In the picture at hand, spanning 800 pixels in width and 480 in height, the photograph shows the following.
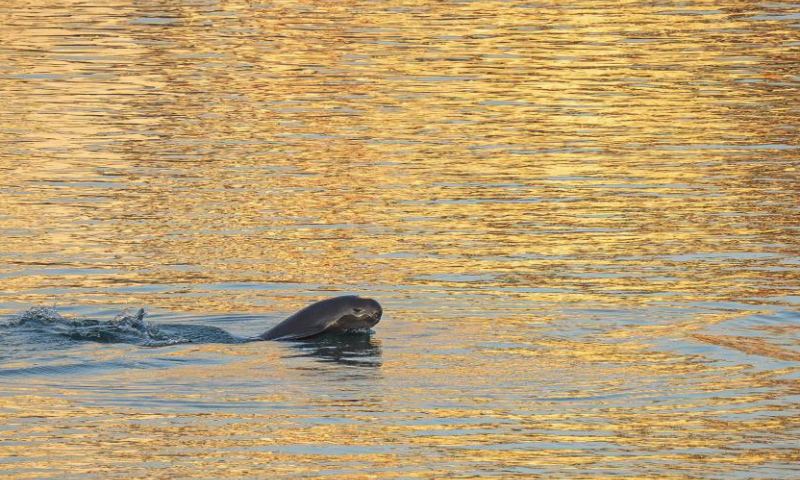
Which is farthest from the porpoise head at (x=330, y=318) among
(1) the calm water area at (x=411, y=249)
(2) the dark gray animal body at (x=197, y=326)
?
(1) the calm water area at (x=411, y=249)

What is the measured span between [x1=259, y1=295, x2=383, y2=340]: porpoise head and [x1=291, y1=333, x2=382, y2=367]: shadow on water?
75mm

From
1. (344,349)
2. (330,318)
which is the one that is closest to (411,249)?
(330,318)

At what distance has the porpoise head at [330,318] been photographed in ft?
50.0

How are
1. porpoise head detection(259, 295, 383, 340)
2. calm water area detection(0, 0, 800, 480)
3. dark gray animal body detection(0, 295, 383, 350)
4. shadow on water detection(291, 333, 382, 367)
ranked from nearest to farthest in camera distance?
1. calm water area detection(0, 0, 800, 480)
2. shadow on water detection(291, 333, 382, 367)
3. dark gray animal body detection(0, 295, 383, 350)
4. porpoise head detection(259, 295, 383, 340)

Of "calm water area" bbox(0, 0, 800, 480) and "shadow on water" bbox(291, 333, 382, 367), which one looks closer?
"calm water area" bbox(0, 0, 800, 480)

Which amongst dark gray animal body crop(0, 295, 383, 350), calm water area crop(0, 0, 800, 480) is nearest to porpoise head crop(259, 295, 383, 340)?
dark gray animal body crop(0, 295, 383, 350)

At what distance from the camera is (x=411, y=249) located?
18938 mm

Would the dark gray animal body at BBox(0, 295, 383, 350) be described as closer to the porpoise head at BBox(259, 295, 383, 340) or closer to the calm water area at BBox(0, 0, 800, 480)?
the porpoise head at BBox(259, 295, 383, 340)

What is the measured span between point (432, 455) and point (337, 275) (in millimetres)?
5945

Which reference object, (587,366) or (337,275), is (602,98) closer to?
(337,275)

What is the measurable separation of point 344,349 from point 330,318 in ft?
1.29

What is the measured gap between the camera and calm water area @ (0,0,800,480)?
490 inches

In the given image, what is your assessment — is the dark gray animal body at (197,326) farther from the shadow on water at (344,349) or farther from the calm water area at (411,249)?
the calm water area at (411,249)

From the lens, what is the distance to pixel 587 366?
14227mm
